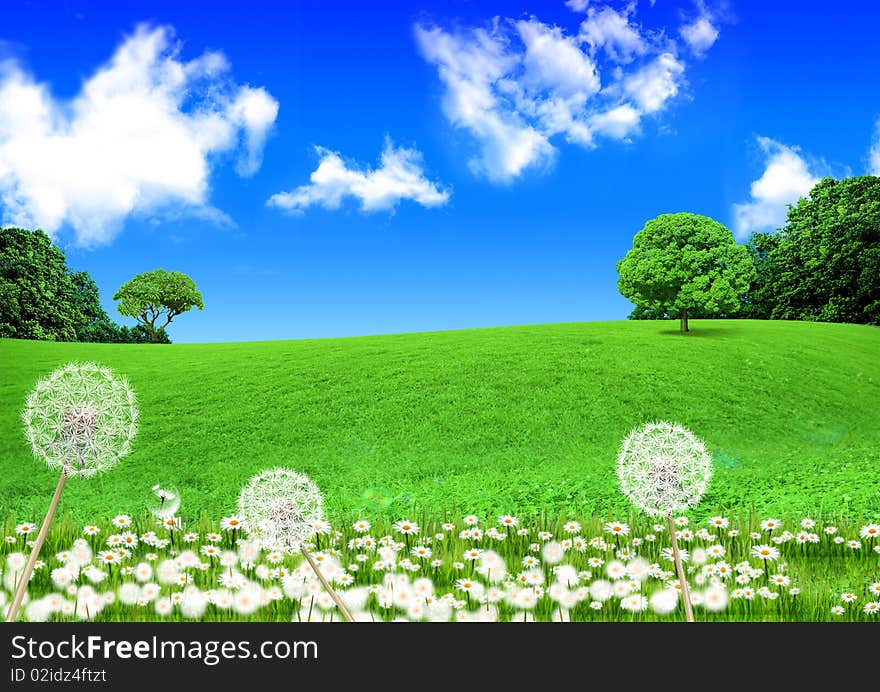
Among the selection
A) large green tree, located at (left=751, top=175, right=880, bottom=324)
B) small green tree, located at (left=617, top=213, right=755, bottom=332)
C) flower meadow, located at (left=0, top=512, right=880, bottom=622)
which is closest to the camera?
flower meadow, located at (left=0, top=512, right=880, bottom=622)

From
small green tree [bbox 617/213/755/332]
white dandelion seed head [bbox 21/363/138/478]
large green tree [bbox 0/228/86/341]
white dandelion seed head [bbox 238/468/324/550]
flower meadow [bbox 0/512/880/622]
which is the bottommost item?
flower meadow [bbox 0/512/880/622]

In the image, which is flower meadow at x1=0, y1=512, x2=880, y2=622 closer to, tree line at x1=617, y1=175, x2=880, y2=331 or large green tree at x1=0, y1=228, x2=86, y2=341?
tree line at x1=617, y1=175, x2=880, y2=331

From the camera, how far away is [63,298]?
45656 mm

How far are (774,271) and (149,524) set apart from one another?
46.2 meters

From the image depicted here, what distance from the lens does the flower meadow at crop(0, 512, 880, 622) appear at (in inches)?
198

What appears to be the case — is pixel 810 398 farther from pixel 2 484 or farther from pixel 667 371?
pixel 2 484

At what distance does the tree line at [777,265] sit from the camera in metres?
26.1

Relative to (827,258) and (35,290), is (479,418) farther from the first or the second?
(35,290)

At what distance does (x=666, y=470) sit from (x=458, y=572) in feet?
9.79

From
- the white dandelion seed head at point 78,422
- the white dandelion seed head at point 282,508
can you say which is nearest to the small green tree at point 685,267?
the white dandelion seed head at point 282,508

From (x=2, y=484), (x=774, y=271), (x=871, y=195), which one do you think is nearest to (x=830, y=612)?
(x=2, y=484)

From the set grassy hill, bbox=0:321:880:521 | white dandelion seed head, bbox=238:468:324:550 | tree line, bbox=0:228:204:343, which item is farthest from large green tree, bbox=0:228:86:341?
white dandelion seed head, bbox=238:468:324:550

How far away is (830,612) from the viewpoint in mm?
5059

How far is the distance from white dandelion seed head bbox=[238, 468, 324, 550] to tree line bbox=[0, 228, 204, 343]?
44.4 metres
